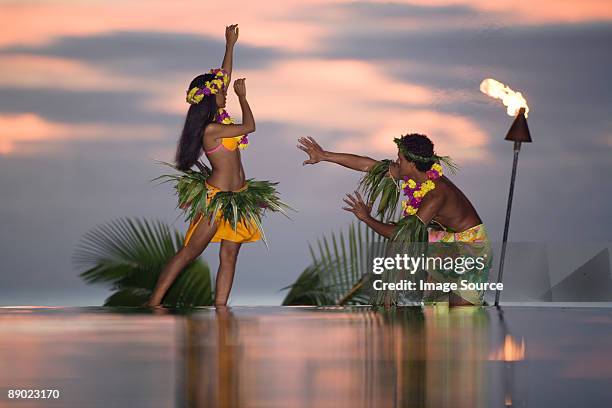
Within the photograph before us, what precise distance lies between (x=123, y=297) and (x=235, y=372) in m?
4.11

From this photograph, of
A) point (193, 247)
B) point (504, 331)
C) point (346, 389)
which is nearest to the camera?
point (346, 389)

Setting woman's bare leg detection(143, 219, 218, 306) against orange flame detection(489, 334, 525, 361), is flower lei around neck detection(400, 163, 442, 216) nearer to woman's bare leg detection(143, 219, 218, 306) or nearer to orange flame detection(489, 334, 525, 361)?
woman's bare leg detection(143, 219, 218, 306)

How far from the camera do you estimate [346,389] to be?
2215 millimetres

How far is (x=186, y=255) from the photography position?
5.39 meters

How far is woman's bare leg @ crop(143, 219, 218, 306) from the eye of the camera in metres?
5.32

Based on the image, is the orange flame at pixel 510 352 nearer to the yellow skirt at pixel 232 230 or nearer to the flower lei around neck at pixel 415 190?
the flower lei around neck at pixel 415 190

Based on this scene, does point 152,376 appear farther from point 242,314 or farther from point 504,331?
point 242,314

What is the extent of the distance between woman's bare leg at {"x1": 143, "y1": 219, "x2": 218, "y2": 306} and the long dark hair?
0.31 meters

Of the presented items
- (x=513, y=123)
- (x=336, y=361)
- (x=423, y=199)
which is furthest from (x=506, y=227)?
(x=336, y=361)

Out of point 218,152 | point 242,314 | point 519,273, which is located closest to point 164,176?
point 218,152

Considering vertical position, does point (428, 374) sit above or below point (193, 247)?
below

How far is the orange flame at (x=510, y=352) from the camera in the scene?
2888mm

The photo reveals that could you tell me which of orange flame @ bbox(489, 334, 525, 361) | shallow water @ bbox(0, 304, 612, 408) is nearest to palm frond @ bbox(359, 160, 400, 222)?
shallow water @ bbox(0, 304, 612, 408)

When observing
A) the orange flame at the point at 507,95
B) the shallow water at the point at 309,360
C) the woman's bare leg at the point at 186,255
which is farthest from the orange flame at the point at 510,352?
the orange flame at the point at 507,95
